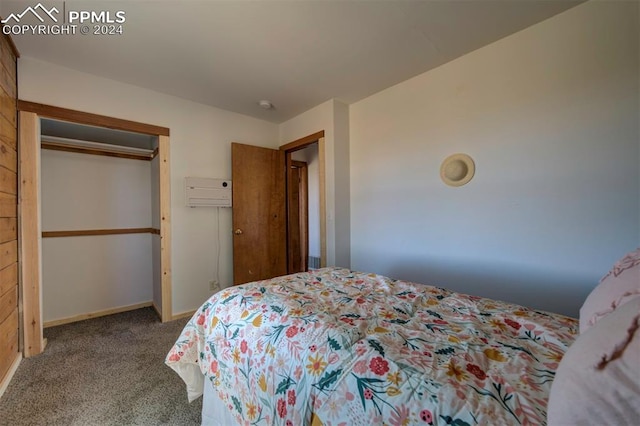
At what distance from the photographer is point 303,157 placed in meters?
4.74

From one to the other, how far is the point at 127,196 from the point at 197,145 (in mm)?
1138

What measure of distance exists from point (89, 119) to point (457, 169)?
3.28 meters

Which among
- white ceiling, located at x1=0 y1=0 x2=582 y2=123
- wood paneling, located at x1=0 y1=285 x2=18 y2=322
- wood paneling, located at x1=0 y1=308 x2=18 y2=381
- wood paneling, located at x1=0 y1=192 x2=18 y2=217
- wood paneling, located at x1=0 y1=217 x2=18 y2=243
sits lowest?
wood paneling, located at x1=0 y1=308 x2=18 y2=381

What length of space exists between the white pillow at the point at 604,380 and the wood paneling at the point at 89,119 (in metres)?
3.32

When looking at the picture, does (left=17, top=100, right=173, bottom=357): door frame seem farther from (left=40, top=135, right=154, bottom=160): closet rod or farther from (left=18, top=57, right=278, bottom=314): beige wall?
(left=40, top=135, right=154, bottom=160): closet rod

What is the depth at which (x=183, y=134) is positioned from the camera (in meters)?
2.95

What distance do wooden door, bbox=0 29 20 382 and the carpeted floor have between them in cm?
22

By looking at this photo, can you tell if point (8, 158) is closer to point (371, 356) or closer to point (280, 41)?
point (280, 41)

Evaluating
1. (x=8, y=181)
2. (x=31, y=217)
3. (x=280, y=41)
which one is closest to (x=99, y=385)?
(x=31, y=217)

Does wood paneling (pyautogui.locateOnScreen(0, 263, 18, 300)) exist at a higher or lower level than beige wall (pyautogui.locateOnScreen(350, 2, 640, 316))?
lower

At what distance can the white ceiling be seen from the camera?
65.7 inches

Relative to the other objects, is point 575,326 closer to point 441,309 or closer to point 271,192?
point 441,309

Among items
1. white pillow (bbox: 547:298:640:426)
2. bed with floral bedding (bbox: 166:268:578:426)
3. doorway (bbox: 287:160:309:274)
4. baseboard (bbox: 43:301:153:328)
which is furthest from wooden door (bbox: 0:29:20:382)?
doorway (bbox: 287:160:309:274)

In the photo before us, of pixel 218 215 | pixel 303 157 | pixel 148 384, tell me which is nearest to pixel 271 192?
pixel 218 215
